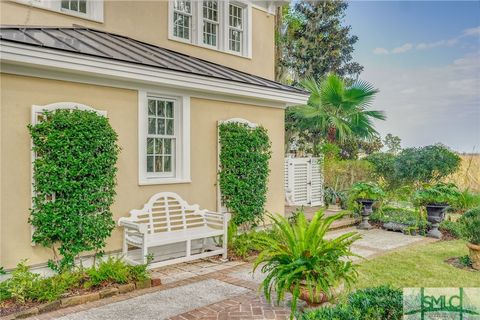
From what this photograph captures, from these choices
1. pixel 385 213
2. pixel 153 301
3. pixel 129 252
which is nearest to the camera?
pixel 153 301

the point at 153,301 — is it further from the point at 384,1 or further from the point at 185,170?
the point at 384,1

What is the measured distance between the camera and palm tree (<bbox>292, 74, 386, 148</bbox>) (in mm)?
12766

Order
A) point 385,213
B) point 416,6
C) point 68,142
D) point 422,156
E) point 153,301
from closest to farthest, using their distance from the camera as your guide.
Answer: point 153,301
point 68,142
point 416,6
point 385,213
point 422,156

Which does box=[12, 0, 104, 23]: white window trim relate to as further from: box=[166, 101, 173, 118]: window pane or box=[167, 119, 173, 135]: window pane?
box=[167, 119, 173, 135]: window pane

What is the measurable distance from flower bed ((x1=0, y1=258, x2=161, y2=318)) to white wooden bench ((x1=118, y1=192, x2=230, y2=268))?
0.46 m

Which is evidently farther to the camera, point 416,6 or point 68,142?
point 416,6

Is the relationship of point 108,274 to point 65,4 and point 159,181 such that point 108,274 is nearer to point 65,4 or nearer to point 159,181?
point 159,181

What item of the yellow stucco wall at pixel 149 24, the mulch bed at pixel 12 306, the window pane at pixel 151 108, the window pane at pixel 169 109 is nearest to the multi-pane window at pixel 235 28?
the yellow stucco wall at pixel 149 24

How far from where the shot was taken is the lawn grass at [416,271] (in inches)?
226

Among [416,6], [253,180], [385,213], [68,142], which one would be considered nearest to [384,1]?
[416,6]

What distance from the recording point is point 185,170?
735 cm

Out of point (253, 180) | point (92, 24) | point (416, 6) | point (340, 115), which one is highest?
point (416, 6)

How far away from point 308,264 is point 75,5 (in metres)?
6.71

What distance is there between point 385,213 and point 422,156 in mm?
2703
